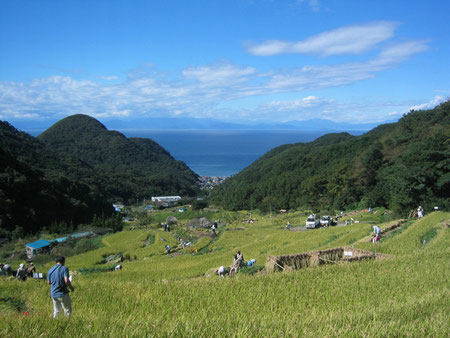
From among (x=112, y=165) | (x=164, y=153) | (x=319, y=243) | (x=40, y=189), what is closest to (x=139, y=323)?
(x=319, y=243)

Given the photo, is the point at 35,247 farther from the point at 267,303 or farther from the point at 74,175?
the point at 74,175

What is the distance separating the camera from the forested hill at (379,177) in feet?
97.6

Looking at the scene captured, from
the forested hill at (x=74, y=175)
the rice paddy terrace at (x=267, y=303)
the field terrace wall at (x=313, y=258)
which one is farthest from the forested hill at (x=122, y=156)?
the rice paddy terrace at (x=267, y=303)

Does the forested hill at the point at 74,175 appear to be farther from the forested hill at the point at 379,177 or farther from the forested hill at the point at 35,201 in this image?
the forested hill at the point at 379,177

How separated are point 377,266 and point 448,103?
5498 cm

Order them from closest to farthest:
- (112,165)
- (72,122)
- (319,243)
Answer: (319,243) → (112,165) → (72,122)

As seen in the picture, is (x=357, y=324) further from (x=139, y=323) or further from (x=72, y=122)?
(x=72, y=122)

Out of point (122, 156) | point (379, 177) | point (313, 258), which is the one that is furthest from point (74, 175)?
point (313, 258)

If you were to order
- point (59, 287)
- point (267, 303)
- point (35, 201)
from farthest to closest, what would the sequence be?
1. point (35, 201)
2. point (267, 303)
3. point (59, 287)

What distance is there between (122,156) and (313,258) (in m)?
153

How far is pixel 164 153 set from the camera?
185 meters

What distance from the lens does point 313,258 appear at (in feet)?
36.3

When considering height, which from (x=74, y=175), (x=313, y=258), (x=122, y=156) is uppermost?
(x=122, y=156)

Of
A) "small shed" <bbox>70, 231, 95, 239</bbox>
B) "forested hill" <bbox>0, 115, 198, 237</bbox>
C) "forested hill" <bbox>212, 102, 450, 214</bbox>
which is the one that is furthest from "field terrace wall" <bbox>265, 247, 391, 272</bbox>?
"forested hill" <bbox>0, 115, 198, 237</bbox>
